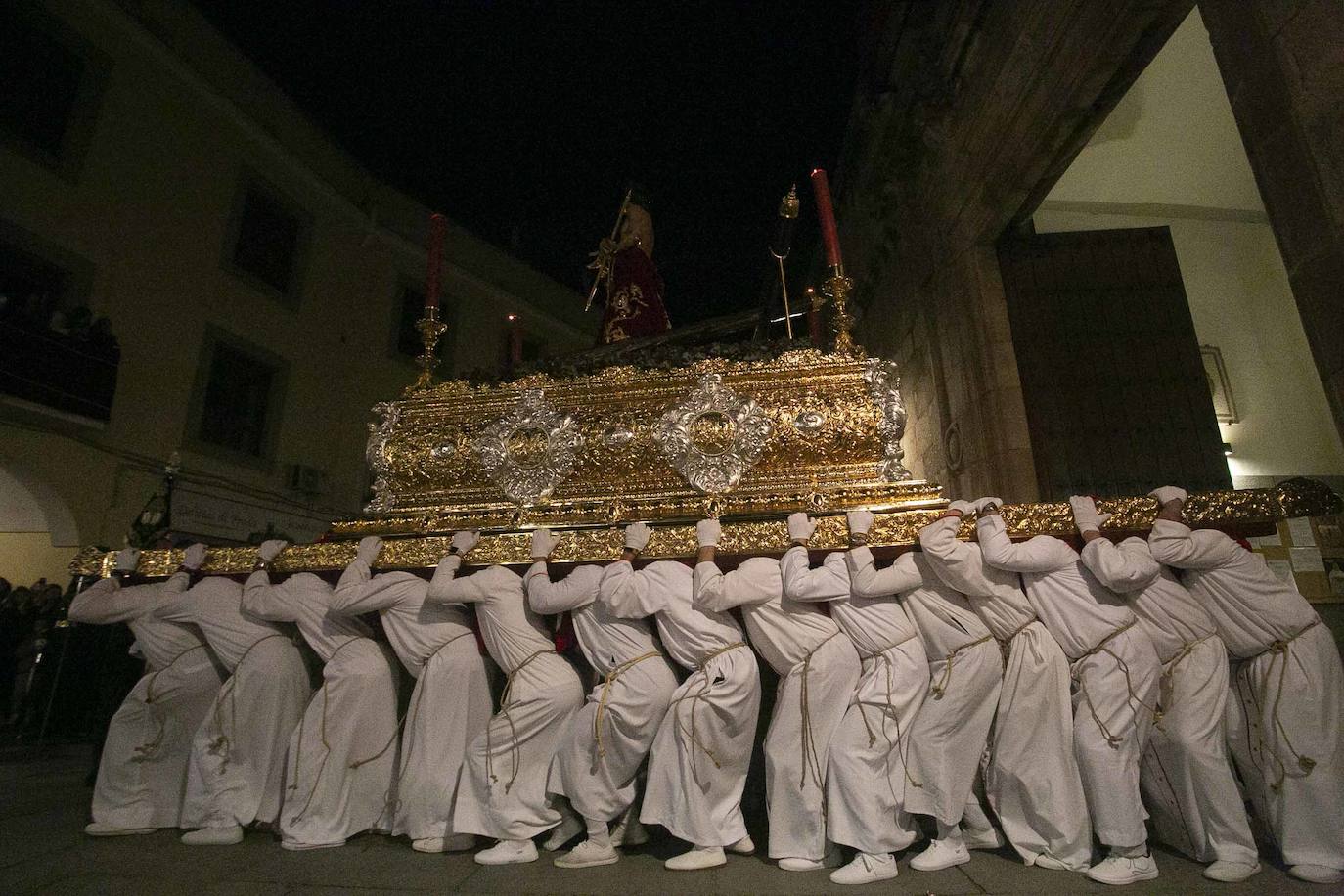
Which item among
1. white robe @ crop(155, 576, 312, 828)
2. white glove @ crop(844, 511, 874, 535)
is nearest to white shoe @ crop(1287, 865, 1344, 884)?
white glove @ crop(844, 511, 874, 535)

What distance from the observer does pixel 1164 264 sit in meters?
6.07

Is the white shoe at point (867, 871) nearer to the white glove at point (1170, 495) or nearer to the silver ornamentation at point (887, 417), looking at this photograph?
the silver ornamentation at point (887, 417)

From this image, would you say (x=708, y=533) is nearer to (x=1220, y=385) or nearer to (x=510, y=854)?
(x=510, y=854)

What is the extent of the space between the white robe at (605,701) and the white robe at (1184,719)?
206cm

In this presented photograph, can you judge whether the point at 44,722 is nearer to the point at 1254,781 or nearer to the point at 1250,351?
the point at 1254,781

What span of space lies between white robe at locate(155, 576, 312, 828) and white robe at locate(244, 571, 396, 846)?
0.16 meters

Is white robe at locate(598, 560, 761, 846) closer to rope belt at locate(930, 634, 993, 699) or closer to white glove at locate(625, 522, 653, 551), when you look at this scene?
white glove at locate(625, 522, 653, 551)

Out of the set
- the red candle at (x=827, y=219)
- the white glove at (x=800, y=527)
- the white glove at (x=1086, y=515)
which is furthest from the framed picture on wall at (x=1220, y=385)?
the white glove at (x=800, y=527)

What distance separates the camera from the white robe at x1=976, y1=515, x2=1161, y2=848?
2.72 metres

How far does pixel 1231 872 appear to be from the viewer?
252 centimetres

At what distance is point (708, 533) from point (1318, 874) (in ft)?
8.47

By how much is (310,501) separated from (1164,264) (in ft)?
40.5

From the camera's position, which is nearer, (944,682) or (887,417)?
(944,682)

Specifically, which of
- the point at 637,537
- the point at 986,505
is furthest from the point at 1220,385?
the point at 637,537
